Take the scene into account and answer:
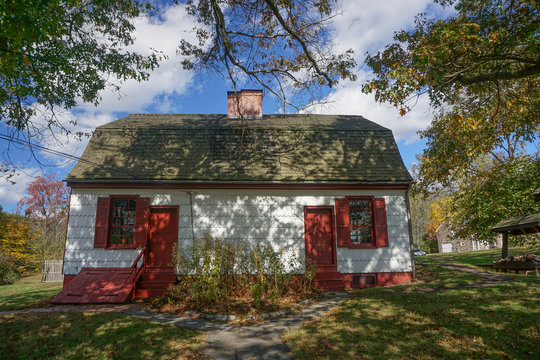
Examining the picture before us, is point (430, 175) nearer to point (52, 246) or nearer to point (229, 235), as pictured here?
point (229, 235)

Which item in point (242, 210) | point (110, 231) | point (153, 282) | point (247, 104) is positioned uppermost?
point (247, 104)

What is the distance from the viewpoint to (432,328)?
5531 mm

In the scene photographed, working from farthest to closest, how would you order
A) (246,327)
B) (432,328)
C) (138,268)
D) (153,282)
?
(138,268), (153,282), (246,327), (432,328)

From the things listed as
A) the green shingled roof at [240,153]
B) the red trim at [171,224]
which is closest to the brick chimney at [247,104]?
the green shingled roof at [240,153]

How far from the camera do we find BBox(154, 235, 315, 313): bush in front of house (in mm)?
7711

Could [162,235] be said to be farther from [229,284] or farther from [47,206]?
[47,206]

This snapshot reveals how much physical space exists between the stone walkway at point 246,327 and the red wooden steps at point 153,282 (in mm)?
813

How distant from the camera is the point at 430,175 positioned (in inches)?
557

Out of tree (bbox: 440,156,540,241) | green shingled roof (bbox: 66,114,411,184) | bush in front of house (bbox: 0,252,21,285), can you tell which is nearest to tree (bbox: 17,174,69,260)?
bush in front of house (bbox: 0,252,21,285)

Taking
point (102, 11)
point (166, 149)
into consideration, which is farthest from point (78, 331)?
point (102, 11)

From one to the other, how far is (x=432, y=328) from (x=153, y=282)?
785cm

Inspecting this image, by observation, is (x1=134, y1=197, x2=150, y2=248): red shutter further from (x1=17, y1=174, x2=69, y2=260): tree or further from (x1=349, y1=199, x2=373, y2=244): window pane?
(x1=17, y1=174, x2=69, y2=260): tree

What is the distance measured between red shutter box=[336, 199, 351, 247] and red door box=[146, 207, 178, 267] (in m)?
5.71

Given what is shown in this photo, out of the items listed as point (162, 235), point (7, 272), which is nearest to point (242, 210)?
point (162, 235)
